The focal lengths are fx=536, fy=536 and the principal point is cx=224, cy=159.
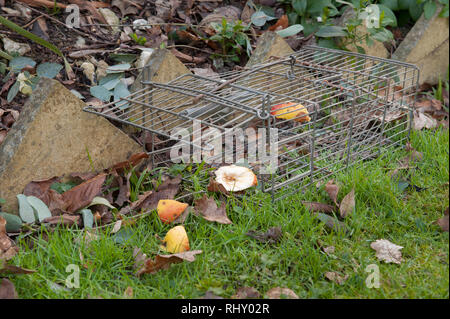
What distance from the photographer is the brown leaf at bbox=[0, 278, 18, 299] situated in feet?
5.08

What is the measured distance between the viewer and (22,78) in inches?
91.4

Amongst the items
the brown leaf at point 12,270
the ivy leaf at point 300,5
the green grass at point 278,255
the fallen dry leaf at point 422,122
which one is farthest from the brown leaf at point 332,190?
the ivy leaf at point 300,5

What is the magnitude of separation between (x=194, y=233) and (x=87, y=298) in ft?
1.51

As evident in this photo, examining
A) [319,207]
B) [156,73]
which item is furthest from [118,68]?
[319,207]

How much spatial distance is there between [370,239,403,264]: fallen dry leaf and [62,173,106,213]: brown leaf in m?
1.02

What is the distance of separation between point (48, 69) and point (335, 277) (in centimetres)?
155

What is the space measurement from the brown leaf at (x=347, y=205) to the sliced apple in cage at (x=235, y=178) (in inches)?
13.5

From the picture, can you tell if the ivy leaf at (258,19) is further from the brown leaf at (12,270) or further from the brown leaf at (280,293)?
the brown leaf at (12,270)

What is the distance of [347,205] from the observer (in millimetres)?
1997

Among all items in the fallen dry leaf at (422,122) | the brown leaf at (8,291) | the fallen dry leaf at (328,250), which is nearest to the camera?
the brown leaf at (8,291)

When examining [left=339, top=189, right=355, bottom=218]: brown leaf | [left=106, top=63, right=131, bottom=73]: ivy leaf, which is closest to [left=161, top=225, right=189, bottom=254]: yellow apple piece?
[left=339, top=189, right=355, bottom=218]: brown leaf

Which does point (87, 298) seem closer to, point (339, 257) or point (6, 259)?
point (6, 259)

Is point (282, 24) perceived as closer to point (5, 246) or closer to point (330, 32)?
point (330, 32)

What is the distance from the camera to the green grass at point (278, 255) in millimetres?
1594
